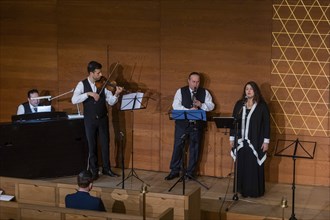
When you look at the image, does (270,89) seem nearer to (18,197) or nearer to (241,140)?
(241,140)

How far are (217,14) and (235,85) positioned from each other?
3.26ft

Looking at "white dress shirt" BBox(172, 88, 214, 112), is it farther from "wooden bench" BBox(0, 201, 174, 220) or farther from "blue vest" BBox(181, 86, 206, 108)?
"wooden bench" BBox(0, 201, 174, 220)

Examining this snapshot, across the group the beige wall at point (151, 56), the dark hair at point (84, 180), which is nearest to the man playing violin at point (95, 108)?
the beige wall at point (151, 56)

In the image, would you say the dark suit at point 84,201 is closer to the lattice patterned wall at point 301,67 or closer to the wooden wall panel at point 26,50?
the lattice patterned wall at point 301,67

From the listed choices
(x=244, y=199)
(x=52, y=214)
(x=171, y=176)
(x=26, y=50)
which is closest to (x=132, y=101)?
(x=171, y=176)

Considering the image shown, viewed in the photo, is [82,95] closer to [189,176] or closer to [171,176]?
[171,176]

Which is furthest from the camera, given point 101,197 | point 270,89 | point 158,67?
point 158,67

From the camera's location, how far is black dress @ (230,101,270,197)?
7.79m

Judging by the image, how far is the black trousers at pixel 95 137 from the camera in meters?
8.44

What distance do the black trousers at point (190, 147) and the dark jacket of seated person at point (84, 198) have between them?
2853mm

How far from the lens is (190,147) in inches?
335

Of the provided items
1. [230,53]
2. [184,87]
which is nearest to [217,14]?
[230,53]

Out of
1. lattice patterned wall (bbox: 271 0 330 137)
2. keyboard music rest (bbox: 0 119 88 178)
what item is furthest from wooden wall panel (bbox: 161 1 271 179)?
keyboard music rest (bbox: 0 119 88 178)

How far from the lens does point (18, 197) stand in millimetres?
6383
